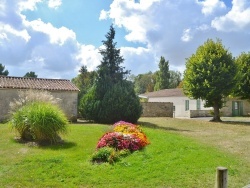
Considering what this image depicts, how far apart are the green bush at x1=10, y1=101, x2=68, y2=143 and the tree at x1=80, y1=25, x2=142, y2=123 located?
32.4ft

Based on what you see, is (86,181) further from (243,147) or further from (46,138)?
(243,147)

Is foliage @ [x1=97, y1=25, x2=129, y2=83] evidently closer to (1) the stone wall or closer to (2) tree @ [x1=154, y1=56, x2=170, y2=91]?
(1) the stone wall

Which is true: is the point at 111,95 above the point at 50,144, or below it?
above

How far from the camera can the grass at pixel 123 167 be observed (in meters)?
7.33

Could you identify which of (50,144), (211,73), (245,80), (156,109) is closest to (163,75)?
(245,80)

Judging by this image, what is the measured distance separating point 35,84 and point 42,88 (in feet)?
4.30

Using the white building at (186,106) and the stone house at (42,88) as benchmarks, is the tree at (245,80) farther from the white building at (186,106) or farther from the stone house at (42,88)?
the stone house at (42,88)

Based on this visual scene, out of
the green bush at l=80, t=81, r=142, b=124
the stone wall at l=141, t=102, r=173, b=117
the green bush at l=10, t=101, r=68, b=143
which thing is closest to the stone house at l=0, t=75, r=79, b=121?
the green bush at l=80, t=81, r=142, b=124

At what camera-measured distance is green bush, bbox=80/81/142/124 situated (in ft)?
72.9

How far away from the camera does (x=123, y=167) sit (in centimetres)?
857

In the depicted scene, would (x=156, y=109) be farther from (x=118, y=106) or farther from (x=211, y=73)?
(x=118, y=106)

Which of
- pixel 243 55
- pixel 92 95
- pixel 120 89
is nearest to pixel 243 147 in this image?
pixel 120 89

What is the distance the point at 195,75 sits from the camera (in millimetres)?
25953

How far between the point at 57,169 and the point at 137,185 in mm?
2751
